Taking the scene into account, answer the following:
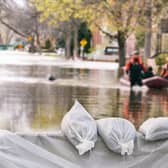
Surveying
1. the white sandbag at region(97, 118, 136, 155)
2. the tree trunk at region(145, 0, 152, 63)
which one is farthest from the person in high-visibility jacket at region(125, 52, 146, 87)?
the white sandbag at region(97, 118, 136, 155)

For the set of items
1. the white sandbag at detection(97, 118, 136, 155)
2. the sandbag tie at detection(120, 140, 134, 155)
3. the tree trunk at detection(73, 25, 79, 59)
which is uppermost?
the white sandbag at detection(97, 118, 136, 155)

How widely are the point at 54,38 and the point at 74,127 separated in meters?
82.9

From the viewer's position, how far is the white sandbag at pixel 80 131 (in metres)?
3.84

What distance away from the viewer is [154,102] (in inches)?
648

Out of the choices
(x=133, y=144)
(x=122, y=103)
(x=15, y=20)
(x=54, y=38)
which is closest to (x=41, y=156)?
(x=133, y=144)

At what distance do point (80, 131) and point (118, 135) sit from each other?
0.27m

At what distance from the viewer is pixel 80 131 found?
12.8 feet

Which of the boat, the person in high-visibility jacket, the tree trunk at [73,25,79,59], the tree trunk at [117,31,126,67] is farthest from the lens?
the tree trunk at [73,25,79,59]

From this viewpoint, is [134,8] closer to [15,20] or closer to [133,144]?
[133,144]

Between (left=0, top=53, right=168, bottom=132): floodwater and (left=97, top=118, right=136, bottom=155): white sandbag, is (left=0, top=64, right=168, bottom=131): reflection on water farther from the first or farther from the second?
→ (left=97, top=118, right=136, bottom=155): white sandbag

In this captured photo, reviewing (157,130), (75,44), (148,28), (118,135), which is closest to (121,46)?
(148,28)

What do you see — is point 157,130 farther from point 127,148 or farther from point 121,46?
point 121,46

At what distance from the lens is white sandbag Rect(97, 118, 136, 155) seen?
3896 millimetres

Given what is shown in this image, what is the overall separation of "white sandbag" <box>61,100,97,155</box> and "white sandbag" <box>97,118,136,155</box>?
7cm
